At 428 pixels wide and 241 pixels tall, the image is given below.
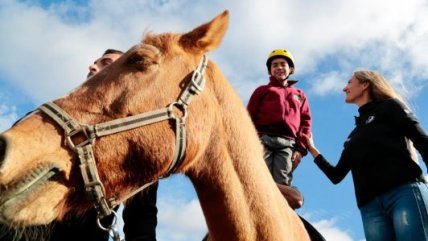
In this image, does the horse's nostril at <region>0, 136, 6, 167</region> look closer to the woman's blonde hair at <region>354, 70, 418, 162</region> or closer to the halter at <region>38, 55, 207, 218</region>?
the halter at <region>38, 55, 207, 218</region>

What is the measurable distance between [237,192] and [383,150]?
2549 mm

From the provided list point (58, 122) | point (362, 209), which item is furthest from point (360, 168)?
point (58, 122)

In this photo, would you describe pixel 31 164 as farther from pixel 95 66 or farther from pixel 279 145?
pixel 279 145

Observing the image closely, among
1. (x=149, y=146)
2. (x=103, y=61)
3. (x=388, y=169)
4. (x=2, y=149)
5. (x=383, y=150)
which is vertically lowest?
(x=388, y=169)

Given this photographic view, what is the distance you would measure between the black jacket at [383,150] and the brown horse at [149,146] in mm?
1531

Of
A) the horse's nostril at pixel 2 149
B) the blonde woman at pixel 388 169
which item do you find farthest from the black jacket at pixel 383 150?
the horse's nostril at pixel 2 149

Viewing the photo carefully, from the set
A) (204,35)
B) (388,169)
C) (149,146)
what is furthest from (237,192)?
(388,169)

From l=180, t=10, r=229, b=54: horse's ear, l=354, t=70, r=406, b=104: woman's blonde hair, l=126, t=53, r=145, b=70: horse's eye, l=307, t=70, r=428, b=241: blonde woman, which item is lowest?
l=307, t=70, r=428, b=241: blonde woman

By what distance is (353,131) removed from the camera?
262 inches

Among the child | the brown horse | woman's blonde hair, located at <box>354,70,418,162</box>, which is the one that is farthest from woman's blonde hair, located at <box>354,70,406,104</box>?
the brown horse

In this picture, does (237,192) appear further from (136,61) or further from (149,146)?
(136,61)

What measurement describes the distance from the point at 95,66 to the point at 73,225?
2.17 metres

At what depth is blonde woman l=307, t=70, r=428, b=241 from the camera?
5395 millimetres

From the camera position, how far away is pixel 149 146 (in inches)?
147
